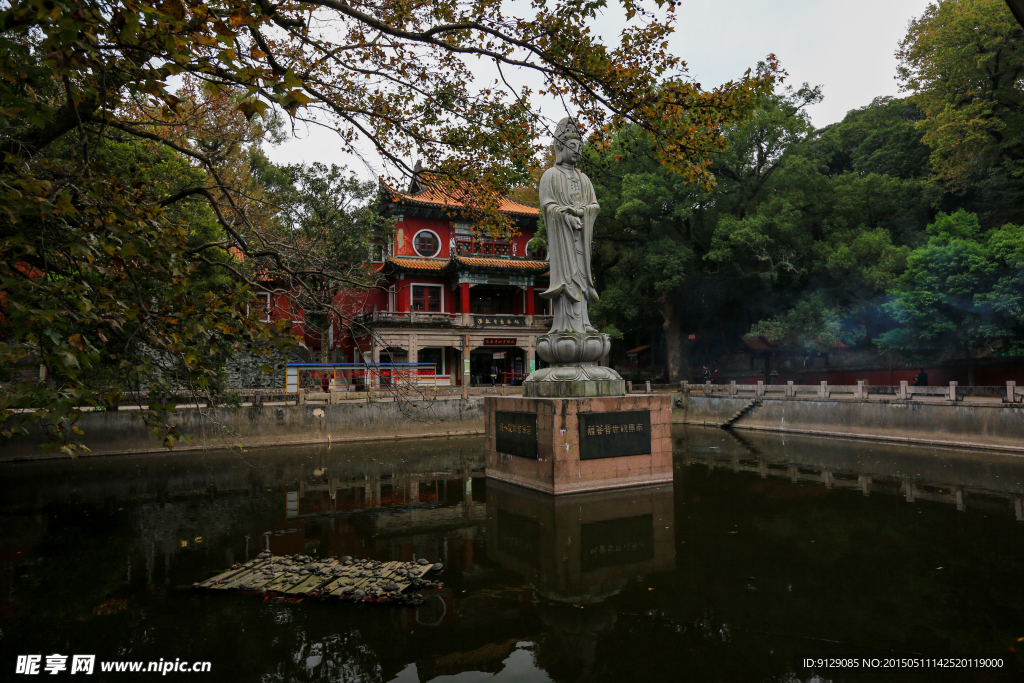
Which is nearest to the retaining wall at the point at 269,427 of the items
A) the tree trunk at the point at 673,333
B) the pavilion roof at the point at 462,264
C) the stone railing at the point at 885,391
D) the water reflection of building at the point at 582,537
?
the water reflection of building at the point at 582,537

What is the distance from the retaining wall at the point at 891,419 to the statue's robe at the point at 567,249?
11809mm

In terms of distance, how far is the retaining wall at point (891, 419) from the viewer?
1388 cm

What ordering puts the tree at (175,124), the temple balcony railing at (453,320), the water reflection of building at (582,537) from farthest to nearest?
the temple balcony railing at (453,320) < the water reflection of building at (582,537) < the tree at (175,124)

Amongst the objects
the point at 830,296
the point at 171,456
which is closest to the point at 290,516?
the point at 171,456

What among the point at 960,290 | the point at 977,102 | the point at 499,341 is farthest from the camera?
the point at 499,341

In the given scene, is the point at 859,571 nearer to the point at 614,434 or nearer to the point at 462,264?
the point at 614,434

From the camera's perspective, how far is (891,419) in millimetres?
16188

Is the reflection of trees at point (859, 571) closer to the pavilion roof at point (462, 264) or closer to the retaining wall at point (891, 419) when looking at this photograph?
the retaining wall at point (891, 419)

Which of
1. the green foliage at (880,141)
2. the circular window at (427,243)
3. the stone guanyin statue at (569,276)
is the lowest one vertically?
the stone guanyin statue at (569,276)

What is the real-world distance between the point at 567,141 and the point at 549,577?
265 inches

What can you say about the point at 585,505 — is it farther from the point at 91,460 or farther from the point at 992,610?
the point at 91,460

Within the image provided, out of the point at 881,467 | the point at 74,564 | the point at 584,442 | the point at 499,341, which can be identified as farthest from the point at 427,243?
the point at 74,564

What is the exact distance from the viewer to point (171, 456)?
49.1 feet

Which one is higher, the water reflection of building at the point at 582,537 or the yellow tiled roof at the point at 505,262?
the yellow tiled roof at the point at 505,262
